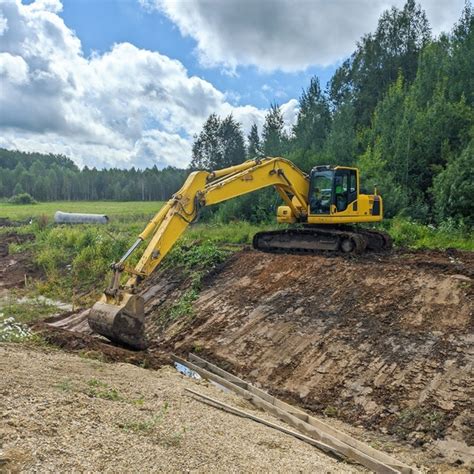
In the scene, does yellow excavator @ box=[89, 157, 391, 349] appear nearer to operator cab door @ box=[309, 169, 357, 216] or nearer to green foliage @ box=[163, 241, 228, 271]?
operator cab door @ box=[309, 169, 357, 216]

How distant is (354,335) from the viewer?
9.57 m

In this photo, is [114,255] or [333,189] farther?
[114,255]

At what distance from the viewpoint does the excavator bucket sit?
9406 millimetres

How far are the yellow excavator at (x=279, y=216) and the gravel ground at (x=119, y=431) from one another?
90.8 inches

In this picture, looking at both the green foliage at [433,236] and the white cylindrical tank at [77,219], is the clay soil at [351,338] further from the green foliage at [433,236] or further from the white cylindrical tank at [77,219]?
the white cylindrical tank at [77,219]

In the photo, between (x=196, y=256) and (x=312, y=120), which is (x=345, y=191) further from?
(x=312, y=120)

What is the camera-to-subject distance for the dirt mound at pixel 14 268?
66.8 feet

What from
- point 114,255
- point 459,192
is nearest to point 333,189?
point 459,192

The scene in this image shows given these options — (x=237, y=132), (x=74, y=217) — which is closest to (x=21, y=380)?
(x=74, y=217)

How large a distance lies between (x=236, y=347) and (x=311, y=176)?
6.62 meters

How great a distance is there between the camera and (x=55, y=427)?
14.8 feet

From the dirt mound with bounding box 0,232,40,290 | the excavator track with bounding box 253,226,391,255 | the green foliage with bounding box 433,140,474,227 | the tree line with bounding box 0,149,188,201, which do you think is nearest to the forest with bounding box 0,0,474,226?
the green foliage with bounding box 433,140,474,227

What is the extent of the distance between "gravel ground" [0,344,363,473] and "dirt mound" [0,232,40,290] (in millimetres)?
14241

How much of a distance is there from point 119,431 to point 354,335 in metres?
5.95
